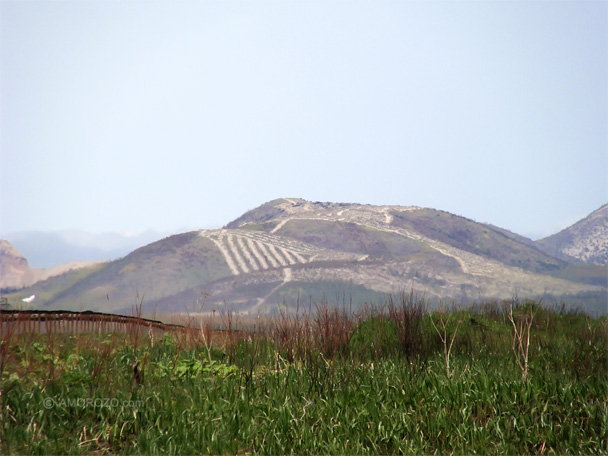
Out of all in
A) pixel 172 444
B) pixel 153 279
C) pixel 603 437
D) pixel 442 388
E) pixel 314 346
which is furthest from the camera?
pixel 153 279

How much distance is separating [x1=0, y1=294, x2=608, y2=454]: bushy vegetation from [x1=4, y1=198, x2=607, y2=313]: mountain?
151ft

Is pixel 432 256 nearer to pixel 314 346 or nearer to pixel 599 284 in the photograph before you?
pixel 599 284

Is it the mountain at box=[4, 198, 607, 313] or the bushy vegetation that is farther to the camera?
the mountain at box=[4, 198, 607, 313]

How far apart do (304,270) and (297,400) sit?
201 ft

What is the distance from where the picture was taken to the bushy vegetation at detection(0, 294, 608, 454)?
17.9 ft

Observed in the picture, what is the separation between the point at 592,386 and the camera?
6742 mm

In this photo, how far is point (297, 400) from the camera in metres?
6.34

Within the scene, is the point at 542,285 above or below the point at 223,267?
below

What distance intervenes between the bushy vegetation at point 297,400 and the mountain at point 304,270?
45984mm

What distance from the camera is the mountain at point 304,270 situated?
210 ft

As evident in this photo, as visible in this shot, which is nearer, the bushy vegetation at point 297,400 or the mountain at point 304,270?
the bushy vegetation at point 297,400

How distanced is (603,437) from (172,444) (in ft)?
14.4

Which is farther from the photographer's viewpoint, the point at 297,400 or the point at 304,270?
the point at 304,270

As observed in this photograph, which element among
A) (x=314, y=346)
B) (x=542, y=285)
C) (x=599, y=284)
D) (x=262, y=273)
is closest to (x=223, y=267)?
(x=262, y=273)
